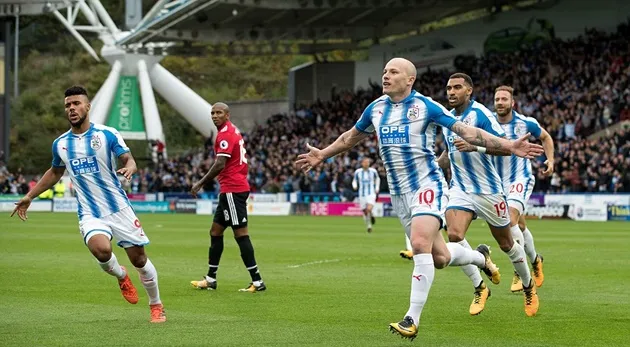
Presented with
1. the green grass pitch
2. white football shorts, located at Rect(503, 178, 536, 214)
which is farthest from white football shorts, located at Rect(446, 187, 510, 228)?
white football shorts, located at Rect(503, 178, 536, 214)

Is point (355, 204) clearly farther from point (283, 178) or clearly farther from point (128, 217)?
point (128, 217)

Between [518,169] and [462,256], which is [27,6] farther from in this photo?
[462,256]

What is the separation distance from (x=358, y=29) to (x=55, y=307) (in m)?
50.4

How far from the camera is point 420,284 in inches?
373

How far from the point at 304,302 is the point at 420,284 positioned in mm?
3418

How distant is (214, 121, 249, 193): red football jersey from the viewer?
14.0 metres

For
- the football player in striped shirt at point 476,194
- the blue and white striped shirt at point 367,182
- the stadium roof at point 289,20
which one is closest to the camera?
the football player in striped shirt at point 476,194

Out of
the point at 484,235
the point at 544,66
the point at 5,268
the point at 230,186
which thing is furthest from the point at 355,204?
the point at 230,186

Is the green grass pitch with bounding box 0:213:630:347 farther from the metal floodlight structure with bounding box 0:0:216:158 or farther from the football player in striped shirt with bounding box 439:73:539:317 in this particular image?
the metal floodlight structure with bounding box 0:0:216:158

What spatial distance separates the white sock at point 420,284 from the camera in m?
9.32

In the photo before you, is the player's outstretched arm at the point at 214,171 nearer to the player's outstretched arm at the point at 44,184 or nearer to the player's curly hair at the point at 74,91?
the player's outstretched arm at the point at 44,184

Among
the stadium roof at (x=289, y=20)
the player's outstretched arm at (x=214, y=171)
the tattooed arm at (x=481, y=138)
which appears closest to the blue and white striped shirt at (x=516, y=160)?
the player's outstretched arm at (x=214, y=171)

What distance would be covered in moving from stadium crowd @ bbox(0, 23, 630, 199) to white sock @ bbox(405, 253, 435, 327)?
27.1 meters

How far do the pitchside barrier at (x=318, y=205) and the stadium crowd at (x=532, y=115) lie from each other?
481mm
